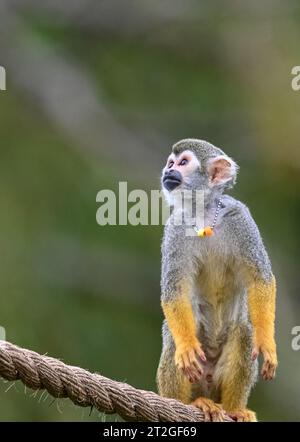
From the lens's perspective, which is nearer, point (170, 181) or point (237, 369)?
point (237, 369)

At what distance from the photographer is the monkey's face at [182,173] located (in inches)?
252

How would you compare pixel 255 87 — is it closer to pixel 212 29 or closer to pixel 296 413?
pixel 212 29

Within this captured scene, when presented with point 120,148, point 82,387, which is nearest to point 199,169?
point 82,387

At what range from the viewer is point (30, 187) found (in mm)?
14461

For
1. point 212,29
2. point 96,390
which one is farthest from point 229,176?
point 212,29

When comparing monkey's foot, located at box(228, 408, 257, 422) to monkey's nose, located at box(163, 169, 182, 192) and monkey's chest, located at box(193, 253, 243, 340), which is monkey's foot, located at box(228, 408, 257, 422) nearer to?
monkey's chest, located at box(193, 253, 243, 340)

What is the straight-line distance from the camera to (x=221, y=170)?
6.51 m

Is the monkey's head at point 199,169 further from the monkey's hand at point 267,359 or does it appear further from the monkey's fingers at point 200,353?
the monkey's hand at point 267,359

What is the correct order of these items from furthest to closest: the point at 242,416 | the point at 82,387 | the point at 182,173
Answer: the point at 182,173, the point at 242,416, the point at 82,387

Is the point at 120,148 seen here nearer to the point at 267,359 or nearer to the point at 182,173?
the point at 182,173

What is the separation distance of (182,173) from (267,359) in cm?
124

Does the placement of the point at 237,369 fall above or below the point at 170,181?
below

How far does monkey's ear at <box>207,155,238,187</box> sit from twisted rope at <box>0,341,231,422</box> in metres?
1.45

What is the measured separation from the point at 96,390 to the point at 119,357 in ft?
27.2
